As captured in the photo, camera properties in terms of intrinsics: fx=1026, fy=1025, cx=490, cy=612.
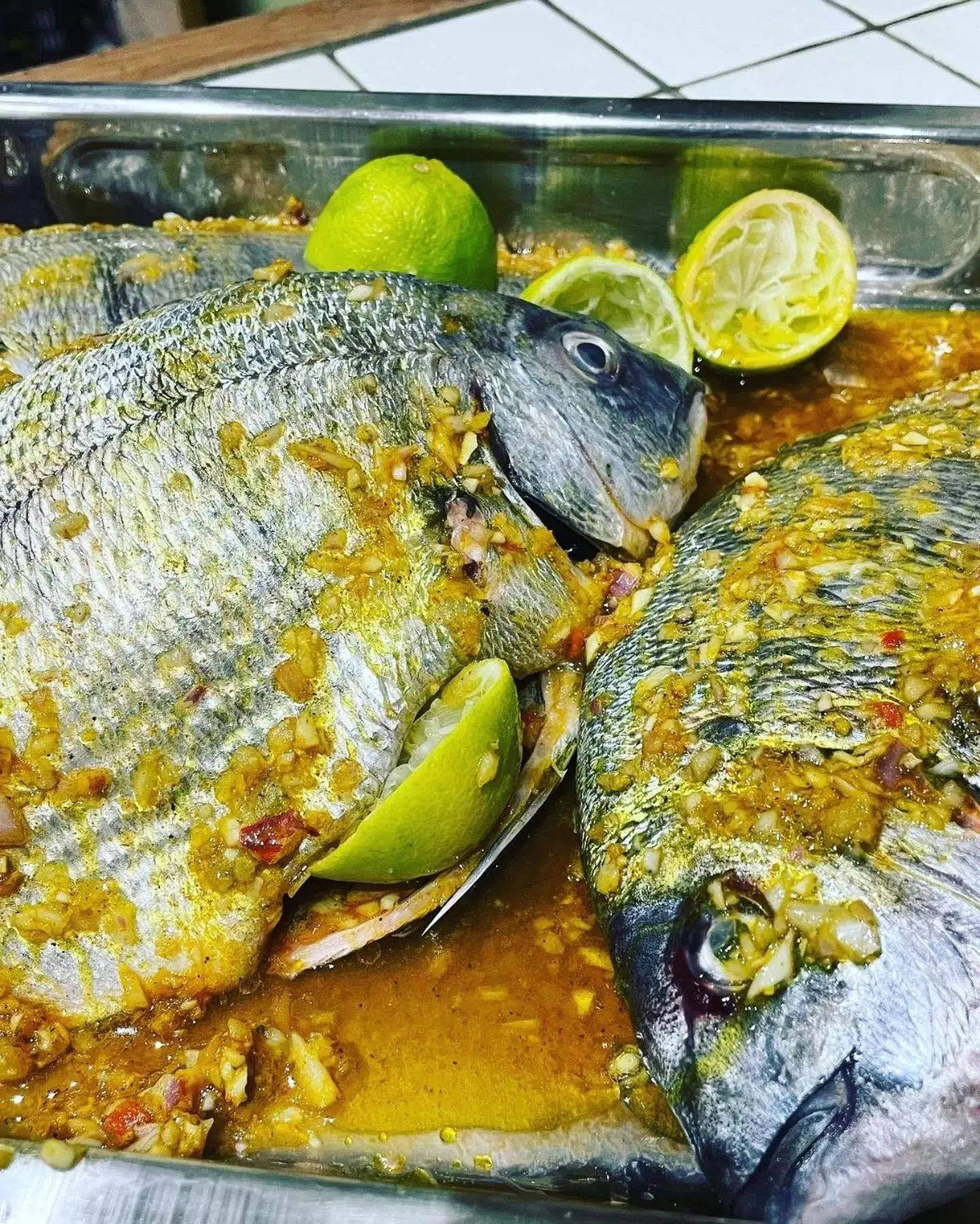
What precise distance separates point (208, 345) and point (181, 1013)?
35.8 inches

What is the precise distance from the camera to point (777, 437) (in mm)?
2023

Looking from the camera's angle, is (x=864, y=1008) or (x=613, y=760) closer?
(x=864, y=1008)

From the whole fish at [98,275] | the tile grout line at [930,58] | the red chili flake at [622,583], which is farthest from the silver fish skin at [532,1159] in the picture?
the tile grout line at [930,58]

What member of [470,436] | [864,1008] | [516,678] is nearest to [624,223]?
[470,436]

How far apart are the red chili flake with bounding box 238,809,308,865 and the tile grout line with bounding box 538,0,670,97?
215 cm

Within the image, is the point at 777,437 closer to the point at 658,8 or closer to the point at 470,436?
the point at 470,436

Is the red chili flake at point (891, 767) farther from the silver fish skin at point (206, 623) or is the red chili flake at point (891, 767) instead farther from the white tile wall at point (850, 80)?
the white tile wall at point (850, 80)

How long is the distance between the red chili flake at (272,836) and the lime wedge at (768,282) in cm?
125

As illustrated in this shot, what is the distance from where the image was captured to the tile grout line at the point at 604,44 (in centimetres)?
261

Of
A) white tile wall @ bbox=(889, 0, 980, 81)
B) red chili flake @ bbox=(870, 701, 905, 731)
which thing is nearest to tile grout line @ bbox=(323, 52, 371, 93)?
white tile wall @ bbox=(889, 0, 980, 81)

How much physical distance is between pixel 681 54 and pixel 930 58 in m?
0.62

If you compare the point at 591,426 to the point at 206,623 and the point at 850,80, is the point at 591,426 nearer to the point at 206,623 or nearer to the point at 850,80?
the point at 206,623

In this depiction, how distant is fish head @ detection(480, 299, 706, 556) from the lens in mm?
1524

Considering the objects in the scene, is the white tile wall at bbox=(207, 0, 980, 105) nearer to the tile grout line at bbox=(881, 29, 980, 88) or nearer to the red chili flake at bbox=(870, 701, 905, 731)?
the tile grout line at bbox=(881, 29, 980, 88)
